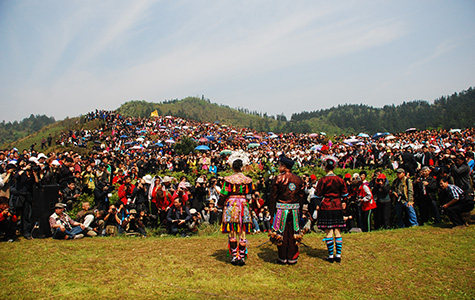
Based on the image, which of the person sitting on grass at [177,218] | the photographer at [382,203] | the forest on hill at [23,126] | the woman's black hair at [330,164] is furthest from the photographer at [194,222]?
the forest on hill at [23,126]

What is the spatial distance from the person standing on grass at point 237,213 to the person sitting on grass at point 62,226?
467 centimetres

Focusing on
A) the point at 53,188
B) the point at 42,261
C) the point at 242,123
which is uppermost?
the point at 242,123

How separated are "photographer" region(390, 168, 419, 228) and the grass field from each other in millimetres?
1325

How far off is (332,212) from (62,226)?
684 cm

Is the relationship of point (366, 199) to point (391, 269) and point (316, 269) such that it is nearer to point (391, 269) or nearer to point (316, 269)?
point (391, 269)

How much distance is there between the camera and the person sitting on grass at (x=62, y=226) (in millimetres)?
7742

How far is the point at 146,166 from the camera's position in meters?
17.0

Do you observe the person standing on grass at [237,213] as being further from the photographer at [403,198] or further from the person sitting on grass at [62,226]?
the photographer at [403,198]

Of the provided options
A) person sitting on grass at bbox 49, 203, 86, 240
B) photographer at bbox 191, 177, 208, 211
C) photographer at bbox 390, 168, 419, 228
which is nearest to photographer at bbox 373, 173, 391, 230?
photographer at bbox 390, 168, 419, 228

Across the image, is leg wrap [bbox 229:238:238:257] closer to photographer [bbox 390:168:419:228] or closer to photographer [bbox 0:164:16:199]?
photographer [bbox 390:168:419:228]

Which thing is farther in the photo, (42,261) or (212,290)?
(42,261)

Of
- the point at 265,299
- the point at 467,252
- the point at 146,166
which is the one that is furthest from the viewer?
the point at 146,166

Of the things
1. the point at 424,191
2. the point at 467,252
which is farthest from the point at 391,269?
the point at 424,191

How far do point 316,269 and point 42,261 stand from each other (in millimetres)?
5378
